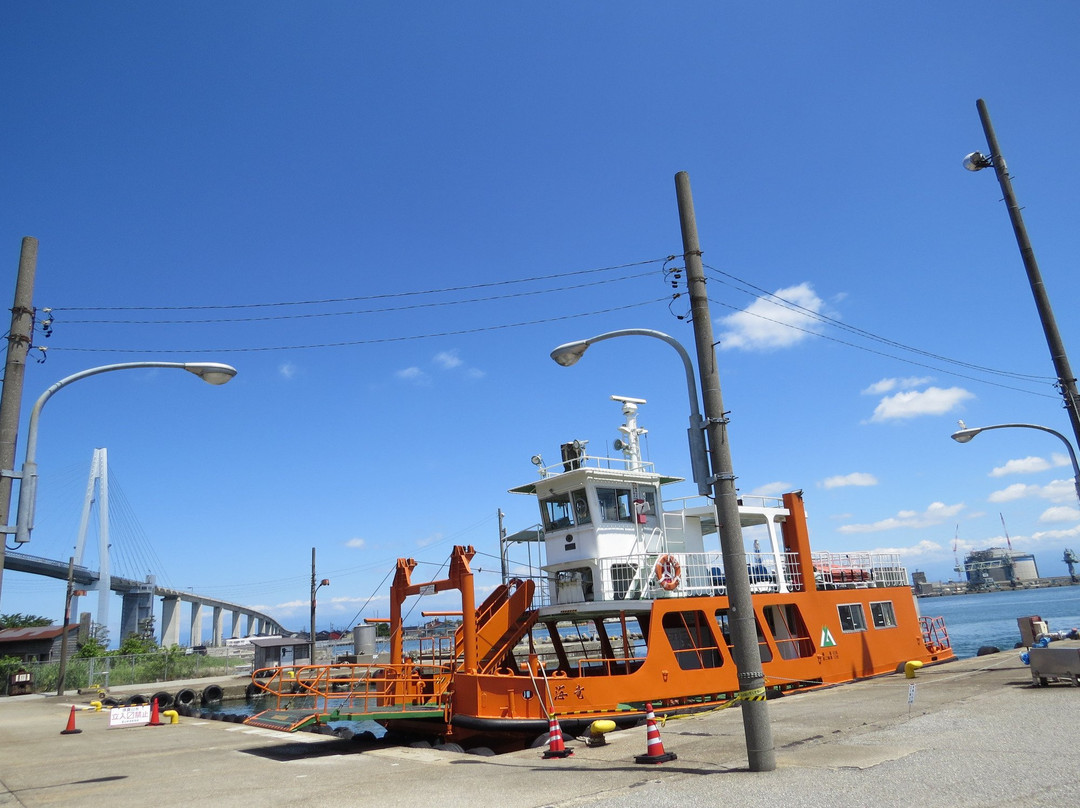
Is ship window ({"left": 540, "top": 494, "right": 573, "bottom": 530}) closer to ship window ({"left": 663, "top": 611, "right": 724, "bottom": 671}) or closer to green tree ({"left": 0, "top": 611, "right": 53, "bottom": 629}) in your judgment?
ship window ({"left": 663, "top": 611, "right": 724, "bottom": 671})

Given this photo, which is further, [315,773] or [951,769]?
[315,773]

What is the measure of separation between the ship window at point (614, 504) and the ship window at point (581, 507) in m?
0.37

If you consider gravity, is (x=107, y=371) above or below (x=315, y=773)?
above

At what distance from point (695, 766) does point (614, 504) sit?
9330mm

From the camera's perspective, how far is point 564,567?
60.4 ft

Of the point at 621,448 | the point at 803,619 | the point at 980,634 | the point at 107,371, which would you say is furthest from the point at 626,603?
the point at 980,634

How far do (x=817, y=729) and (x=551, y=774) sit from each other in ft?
16.0

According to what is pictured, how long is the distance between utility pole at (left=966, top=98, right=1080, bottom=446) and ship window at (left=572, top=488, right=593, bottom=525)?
10.4m

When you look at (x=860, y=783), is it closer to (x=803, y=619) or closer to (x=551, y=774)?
(x=551, y=774)

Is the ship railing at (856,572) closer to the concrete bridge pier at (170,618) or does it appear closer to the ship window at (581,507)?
the ship window at (581,507)

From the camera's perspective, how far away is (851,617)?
69.6 ft

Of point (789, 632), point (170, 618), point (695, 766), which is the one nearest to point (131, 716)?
point (695, 766)

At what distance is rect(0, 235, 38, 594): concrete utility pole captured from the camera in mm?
7684

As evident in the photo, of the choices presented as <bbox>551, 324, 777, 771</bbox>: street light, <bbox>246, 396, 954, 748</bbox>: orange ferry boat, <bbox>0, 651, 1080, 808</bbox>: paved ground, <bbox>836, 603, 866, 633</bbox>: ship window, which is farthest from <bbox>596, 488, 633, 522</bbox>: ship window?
<bbox>551, 324, 777, 771</bbox>: street light
